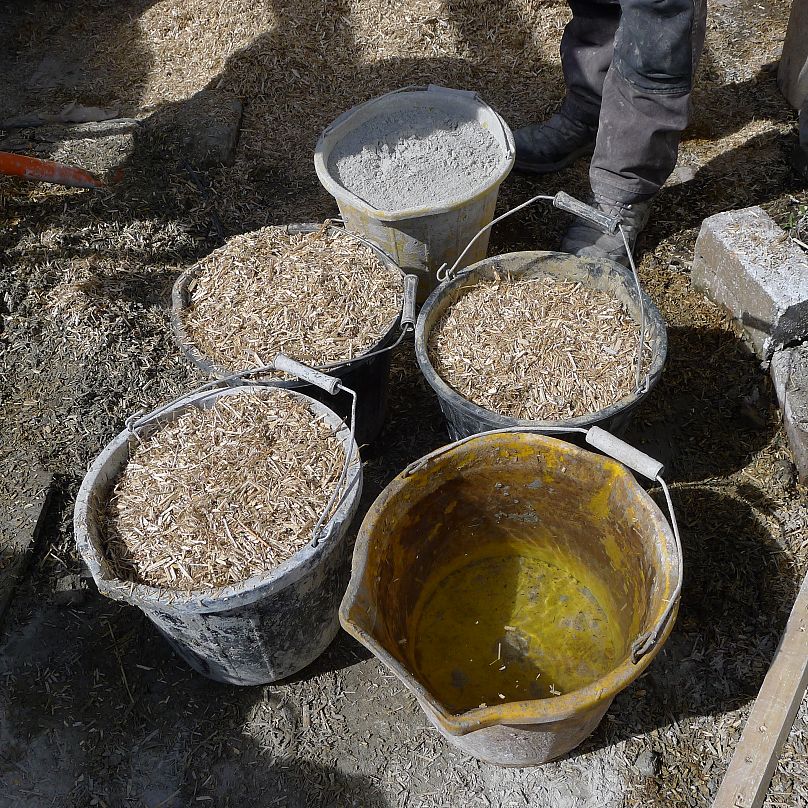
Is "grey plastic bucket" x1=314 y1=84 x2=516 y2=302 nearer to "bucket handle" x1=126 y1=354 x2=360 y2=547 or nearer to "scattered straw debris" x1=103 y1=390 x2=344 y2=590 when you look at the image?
"bucket handle" x1=126 y1=354 x2=360 y2=547

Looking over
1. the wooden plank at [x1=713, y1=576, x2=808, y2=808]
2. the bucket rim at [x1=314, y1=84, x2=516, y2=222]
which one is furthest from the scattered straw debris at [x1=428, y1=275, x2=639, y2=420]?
the wooden plank at [x1=713, y1=576, x2=808, y2=808]

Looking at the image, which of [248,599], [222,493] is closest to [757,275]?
[222,493]

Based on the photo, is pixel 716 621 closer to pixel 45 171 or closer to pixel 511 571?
pixel 511 571

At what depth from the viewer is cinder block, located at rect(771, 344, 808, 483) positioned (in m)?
2.97

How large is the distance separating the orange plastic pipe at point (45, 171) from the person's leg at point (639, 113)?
2519 mm

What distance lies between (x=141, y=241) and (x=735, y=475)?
3.07m

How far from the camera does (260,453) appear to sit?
239 centimetres

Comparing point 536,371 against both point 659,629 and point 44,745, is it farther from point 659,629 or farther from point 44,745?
point 44,745

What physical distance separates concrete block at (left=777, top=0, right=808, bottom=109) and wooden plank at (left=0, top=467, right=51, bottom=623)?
4482mm

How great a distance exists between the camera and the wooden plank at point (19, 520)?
9.17 ft

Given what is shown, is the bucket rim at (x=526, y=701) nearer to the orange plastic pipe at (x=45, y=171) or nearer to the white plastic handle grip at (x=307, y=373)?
the white plastic handle grip at (x=307, y=373)

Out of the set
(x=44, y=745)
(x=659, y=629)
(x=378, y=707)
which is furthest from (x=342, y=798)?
(x=659, y=629)

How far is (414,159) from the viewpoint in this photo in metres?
3.51

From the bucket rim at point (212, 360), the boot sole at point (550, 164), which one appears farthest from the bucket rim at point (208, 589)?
the boot sole at point (550, 164)
